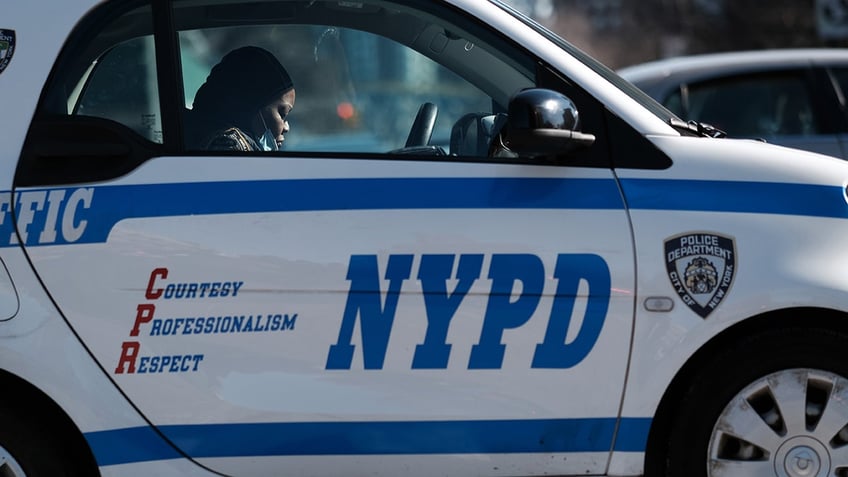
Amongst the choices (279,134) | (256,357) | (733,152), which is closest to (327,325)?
(256,357)

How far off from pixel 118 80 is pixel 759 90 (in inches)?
205

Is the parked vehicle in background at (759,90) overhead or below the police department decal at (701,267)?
overhead

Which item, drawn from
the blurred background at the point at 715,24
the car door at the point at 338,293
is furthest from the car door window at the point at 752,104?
the blurred background at the point at 715,24

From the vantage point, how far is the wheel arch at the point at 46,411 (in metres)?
3.35

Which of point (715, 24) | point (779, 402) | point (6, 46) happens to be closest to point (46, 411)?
point (6, 46)

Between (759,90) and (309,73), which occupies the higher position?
(759,90)

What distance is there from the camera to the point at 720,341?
3.38 meters

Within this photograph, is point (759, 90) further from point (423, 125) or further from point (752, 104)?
point (423, 125)

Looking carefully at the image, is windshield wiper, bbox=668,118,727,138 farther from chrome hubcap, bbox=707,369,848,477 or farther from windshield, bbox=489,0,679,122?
chrome hubcap, bbox=707,369,848,477

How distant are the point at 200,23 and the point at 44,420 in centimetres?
128

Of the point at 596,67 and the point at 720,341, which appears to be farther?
the point at 596,67

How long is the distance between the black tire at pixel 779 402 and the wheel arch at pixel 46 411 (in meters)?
1.73

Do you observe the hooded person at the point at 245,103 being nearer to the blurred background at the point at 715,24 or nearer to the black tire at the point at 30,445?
the black tire at the point at 30,445

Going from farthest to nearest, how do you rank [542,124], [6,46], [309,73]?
1. [309,73]
2. [6,46]
3. [542,124]
